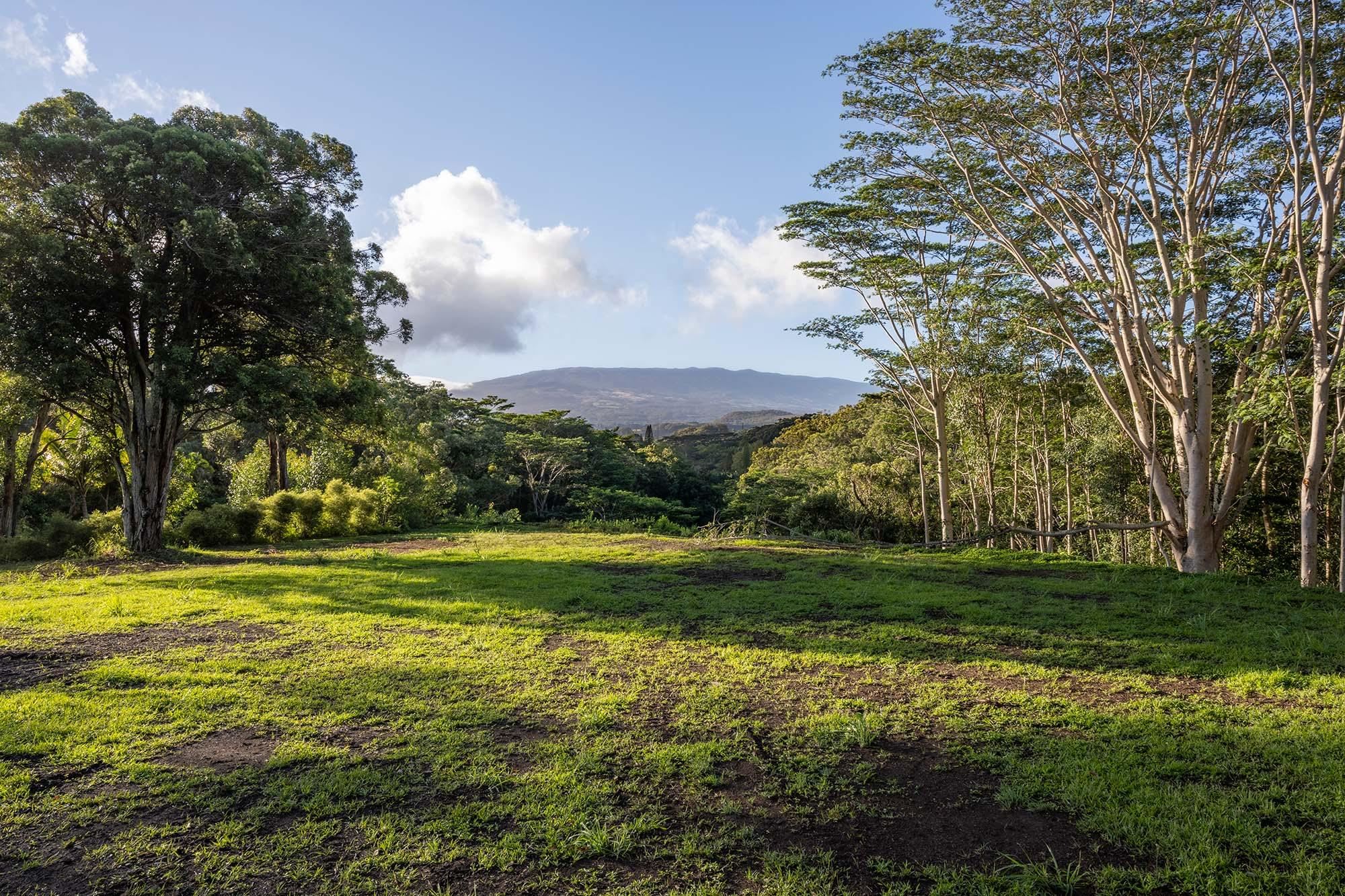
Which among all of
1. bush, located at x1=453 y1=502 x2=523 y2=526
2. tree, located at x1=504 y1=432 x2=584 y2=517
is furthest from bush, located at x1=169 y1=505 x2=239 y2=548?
tree, located at x1=504 y1=432 x2=584 y2=517

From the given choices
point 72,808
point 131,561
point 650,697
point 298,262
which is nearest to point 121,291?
point 298,262

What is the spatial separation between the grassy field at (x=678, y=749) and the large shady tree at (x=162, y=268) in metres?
5.70

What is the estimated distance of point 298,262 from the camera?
12.1 metres

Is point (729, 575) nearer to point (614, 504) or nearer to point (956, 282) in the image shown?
point (956, 282)

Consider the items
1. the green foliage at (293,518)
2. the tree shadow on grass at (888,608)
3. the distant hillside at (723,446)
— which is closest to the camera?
the tree shadow on grass at (888,608)

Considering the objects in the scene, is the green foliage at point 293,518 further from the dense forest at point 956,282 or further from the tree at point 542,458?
the tree at point 542,458

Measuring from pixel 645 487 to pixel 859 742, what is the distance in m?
34.5

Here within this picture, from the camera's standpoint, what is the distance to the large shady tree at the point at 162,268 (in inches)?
418

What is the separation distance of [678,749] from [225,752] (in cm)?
255

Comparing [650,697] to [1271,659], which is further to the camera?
[1271,659]

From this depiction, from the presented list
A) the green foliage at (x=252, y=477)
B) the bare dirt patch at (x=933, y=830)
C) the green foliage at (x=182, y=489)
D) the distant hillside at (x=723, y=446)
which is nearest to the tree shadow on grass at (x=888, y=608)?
the bare dirt patch at (x=933, y=830)

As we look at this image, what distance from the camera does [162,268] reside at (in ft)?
38.4

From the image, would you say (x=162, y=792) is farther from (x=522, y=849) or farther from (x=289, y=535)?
(x=289, y=535)

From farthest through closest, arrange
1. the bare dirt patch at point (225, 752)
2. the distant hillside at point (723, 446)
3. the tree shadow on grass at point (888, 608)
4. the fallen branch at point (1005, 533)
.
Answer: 1. the distant hillside at point (723, 446)
2. the fallen branch at point (1005, 533)
3. the tree shadow on grass at point (888, 608)
4. the bare dirt patch at point (225, 752)
